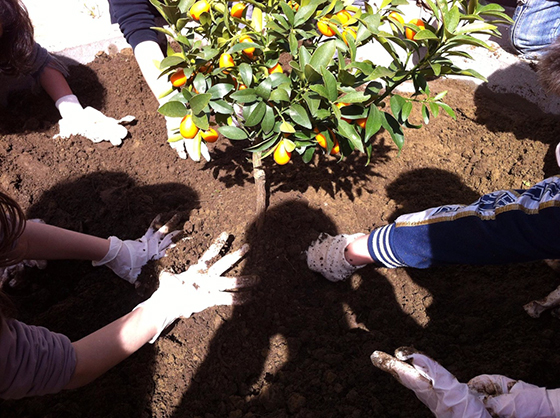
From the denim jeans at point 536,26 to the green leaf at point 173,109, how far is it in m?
2.68

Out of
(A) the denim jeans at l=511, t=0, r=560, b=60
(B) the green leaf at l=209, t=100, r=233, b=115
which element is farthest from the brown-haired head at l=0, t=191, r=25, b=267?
(A) the denim jeans at l=511, t=0, r=560, b=60

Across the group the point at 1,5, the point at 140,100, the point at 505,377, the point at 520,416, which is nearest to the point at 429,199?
the point at 505,377

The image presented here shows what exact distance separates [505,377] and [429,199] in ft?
3.35

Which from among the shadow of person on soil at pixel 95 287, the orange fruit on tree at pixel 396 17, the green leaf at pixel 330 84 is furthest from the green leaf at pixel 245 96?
the shadow of person on soil at pixel 95 287

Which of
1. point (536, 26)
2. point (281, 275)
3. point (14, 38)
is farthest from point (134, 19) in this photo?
point (536, 26)

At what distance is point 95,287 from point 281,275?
896 mm

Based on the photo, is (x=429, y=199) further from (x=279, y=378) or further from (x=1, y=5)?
(x=1, y=5)

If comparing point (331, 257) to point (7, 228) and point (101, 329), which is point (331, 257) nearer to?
point (101, 329)

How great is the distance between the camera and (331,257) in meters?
1.84

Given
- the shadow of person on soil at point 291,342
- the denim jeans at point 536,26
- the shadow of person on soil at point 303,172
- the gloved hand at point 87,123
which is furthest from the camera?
the denim jeans at point 536,26

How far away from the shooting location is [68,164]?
2311 mm

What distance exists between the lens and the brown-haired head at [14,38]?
209cm

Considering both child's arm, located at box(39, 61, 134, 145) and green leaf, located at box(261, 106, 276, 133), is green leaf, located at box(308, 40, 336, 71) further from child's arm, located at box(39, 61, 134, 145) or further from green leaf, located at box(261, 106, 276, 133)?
child's arm, located at box(39, 61, 134, 145)

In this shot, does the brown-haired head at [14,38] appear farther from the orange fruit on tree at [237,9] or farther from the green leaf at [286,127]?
the green leaf at [286,127]
